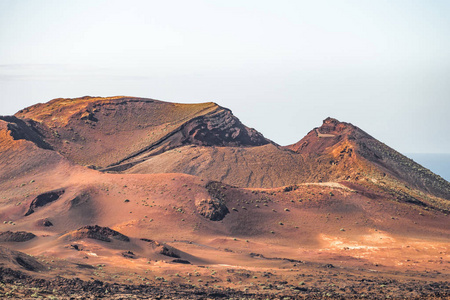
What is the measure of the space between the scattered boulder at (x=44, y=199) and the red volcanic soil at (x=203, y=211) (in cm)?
18

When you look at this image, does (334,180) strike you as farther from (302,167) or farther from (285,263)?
(285,263)

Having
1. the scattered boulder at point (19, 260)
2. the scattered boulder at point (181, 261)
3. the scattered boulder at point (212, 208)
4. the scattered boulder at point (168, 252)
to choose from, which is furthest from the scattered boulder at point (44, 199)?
the scattered boulder at point (19, 260)

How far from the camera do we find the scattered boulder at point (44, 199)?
223 ft

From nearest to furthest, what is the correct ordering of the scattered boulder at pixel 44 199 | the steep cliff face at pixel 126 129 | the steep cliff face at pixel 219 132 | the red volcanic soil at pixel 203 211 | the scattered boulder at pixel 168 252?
1. the red volcanic soil at pixel 203 211
2. the scattered boulder at pixel 168 252
3. the scattered boulder at pixel 44 199
4. the steep cliff face at pixel 126 129
5. the steep cliff face at pixel 219 132

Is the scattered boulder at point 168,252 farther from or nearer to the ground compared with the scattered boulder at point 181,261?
farther from the ground

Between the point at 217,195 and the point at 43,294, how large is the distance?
134ft

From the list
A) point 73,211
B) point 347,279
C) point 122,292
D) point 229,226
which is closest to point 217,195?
point 229,226

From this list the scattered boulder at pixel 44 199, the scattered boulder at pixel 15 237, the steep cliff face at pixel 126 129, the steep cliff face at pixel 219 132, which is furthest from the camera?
the steep cliff face at pixel 219 132

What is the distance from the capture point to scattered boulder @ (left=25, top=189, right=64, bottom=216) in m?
67.8

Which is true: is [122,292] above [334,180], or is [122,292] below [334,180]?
below

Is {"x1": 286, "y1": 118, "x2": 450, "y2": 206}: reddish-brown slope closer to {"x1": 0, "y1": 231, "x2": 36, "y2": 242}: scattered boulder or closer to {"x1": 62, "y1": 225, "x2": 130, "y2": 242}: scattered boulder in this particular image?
{"x1": 62, "y1": 225, "x2": 130, "y2": 242}: scattered boulder

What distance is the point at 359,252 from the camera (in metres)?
56.5

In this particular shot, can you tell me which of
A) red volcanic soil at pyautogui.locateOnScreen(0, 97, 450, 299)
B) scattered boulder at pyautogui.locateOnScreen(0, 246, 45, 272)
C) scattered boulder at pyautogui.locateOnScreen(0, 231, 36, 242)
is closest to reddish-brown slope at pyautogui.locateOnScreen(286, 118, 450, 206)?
red volcanic soil at pyautogui.locateOnScreen(0, 97, 450, 299)

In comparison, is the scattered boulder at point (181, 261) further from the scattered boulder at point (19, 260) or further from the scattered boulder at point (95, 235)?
the scattered boulder at point (19, 260)
